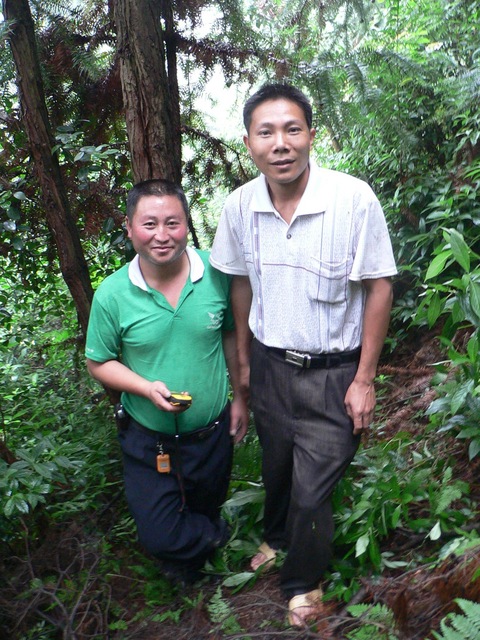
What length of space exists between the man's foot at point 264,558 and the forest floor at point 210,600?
0.05m

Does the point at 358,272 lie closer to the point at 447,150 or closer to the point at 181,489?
the point at 181,489

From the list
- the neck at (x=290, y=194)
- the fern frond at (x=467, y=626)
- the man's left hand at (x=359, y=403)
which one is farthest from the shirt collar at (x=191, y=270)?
the fern frond at (x=467, y=626)

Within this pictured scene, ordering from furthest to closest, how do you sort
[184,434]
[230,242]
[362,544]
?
1. [184,434]
2. [230,242]
3. [362,544]

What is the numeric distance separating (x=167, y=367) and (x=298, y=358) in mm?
593

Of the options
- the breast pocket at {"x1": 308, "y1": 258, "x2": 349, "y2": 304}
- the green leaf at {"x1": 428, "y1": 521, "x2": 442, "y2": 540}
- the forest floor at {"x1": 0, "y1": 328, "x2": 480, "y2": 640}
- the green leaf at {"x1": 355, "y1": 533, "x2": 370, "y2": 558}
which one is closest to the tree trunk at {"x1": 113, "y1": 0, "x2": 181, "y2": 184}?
the breast pocket at {"x1": 308, "y1": 258, "x2": 349, "y2": 304}

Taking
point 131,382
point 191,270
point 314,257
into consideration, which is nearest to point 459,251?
point 314,257

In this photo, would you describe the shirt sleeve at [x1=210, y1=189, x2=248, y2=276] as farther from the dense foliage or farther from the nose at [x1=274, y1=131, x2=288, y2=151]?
the dense foliage

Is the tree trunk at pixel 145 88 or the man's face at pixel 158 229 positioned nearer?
the man's face at pixel 158 229

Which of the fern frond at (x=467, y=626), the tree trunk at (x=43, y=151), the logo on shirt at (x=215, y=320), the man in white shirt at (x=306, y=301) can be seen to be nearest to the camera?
the fern frond at (x=467, y=626)

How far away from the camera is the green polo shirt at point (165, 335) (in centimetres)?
270

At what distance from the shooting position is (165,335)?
2707mm

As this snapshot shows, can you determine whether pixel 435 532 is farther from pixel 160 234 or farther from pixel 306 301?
pixel 160 234

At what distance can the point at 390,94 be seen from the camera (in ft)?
13.1

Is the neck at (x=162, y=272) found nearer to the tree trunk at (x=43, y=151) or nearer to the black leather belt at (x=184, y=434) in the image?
the black leather belt at (x=184, y=434)
